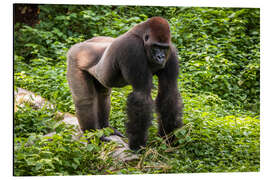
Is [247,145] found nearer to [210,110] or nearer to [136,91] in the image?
[210,110]

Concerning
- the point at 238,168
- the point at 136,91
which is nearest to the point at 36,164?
the point at 136,91

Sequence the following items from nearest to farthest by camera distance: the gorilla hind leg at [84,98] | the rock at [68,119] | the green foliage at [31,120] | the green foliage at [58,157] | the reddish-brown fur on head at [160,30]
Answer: the green foliage at [58,157] → the reddish-brown fur on head at [160,30] → the rock at [68,119] → the green foliage at [31,120] → the gorilla hind leg at [84,98]

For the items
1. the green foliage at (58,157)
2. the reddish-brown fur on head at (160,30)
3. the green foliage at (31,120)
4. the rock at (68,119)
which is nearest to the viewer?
the green foliage at (58,157)

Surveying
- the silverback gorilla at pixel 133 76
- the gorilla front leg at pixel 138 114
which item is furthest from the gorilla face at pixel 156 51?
the gorilla front leg at pixel 138 114

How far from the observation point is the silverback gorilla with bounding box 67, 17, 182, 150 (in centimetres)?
311

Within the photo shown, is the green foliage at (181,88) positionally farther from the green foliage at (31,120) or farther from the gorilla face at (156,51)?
the gorilla face at (156,51)

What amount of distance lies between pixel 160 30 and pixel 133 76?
461 millimetres

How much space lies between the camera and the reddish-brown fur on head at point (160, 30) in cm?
309

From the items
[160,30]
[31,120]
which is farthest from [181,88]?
[31,120]

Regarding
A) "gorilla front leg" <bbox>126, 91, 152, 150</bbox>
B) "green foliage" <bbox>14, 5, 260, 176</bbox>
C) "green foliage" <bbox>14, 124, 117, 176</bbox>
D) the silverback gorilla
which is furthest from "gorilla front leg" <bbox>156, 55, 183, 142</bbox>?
"green foliage" <bbox>14, 124, 117, 176</bbox>

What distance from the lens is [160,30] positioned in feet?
10.1

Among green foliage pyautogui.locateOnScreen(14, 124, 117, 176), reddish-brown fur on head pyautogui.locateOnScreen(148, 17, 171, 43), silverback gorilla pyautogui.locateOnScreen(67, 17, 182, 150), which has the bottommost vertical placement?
green foliage pyautogui.locateOnScreen(14, 124, 117, 176)

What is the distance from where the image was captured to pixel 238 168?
331 centimetres

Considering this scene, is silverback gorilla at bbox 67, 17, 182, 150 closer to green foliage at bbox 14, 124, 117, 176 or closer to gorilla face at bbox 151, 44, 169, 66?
gorilla face at bbox 151, 44, 169, 66
